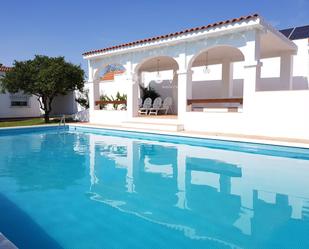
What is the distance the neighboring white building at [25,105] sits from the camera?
2216 centimetres

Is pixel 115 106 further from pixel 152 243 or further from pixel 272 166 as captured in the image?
pixel 152 243

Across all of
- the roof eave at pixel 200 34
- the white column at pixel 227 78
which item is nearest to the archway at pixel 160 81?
the roof eave at pixel 200 34

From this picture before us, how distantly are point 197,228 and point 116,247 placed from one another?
1166 millimetres

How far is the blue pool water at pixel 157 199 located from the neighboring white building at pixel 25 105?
1592 centimetres

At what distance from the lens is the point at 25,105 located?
2370cm

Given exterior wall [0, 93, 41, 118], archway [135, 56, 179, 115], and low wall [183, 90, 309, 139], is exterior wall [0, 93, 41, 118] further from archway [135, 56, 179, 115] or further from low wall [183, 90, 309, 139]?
low wall [183, 90, 309, 139]

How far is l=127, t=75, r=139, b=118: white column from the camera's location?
14861 mm

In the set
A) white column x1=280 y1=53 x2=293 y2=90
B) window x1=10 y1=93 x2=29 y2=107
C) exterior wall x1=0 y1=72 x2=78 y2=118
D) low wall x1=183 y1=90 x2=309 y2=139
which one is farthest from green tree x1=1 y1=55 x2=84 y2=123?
white column x1=280 y1=53 x2=293 y2=90

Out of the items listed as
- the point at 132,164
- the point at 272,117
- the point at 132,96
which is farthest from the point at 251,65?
the point at 132,96

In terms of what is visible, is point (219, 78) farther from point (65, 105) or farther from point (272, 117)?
point (65, 105)

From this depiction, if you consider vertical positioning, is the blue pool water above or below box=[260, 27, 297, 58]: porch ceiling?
below

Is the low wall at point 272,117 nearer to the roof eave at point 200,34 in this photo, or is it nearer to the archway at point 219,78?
the roof eave at point 200,34

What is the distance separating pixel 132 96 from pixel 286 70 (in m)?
8.68

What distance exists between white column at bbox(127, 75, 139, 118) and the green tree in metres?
5.19
